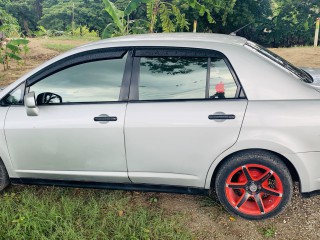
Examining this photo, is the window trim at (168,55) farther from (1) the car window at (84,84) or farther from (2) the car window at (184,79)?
(1) the car window at (84,84)

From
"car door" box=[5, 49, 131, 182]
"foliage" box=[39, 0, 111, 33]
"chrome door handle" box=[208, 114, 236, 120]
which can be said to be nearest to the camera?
"chrome door handle" box=[208, 114, 236, 120]

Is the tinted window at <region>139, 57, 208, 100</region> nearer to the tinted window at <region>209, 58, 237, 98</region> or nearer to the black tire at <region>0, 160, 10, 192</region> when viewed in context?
the tinted window at <region>209, 58, 237, 98</region>

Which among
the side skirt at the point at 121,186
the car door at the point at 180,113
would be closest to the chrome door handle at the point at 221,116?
the car door at the point at 180,113

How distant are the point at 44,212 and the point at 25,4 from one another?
39.1 m

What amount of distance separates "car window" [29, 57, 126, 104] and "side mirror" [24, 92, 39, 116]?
0.39 ft

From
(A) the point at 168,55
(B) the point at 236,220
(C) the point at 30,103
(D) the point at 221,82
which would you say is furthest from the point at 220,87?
(C) the point at 30,103

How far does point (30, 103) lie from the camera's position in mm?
3322

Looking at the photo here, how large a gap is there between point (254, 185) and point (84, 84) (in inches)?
73.8

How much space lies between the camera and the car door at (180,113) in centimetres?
318

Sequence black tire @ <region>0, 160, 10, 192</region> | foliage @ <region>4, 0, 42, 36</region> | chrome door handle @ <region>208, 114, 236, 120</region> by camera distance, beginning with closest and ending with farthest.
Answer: chrome door handle @ <region>208, 114, 236, 120</region>
black tire @ <region>0, 160, 10, 192</region>
foliage @ <region>4, 0, 42, 36</region>

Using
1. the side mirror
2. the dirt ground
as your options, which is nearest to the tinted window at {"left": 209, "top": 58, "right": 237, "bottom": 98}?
the dirt ground

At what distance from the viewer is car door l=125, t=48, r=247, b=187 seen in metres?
3.18

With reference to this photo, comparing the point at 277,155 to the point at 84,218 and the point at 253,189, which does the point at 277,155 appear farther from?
the point at 84,218

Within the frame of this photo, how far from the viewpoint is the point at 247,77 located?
10.4 ft
